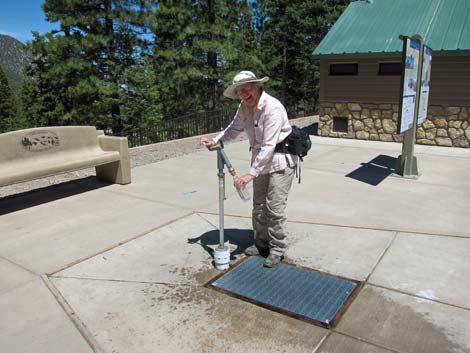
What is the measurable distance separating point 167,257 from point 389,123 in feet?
30.6

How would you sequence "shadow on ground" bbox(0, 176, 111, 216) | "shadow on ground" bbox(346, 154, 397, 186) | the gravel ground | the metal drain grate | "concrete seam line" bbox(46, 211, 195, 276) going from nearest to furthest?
the metal drain grate < "concrete seam line" bbox(46, 211, 195, 276) < "shadow on ground" bbox(0, 176, 111, 216) < the gravel ground < "shadow on ground" bbox(346, 154, 397, 186)

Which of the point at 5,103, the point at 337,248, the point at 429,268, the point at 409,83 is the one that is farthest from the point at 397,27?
the point at 5,103

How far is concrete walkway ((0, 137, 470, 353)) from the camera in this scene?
2.71 meters

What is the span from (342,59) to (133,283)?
1017 cm

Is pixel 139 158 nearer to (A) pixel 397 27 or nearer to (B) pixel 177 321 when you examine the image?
(B) pixel 177 321

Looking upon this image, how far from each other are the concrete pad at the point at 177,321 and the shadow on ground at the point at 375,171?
443cm

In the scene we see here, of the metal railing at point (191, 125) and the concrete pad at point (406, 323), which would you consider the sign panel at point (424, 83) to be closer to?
the concrete pad at point (406, 323)

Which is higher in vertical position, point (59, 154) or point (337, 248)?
point (59, 154)

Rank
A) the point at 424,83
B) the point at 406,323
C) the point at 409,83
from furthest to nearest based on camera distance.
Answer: the point at 424,83
the point at 409,83
the point at 406,323

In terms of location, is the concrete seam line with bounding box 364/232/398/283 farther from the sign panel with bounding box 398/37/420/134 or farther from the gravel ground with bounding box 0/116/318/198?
the gravel ground with bounding box 0/116/318/198

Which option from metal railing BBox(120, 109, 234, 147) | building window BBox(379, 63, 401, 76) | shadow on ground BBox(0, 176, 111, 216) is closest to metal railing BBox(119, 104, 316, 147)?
metal railing BBox(120, 109, 234, 147)

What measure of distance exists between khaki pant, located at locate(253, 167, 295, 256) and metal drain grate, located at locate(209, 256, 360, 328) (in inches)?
9.3

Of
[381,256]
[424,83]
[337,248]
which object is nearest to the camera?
[381,256]

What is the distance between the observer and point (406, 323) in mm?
2840
